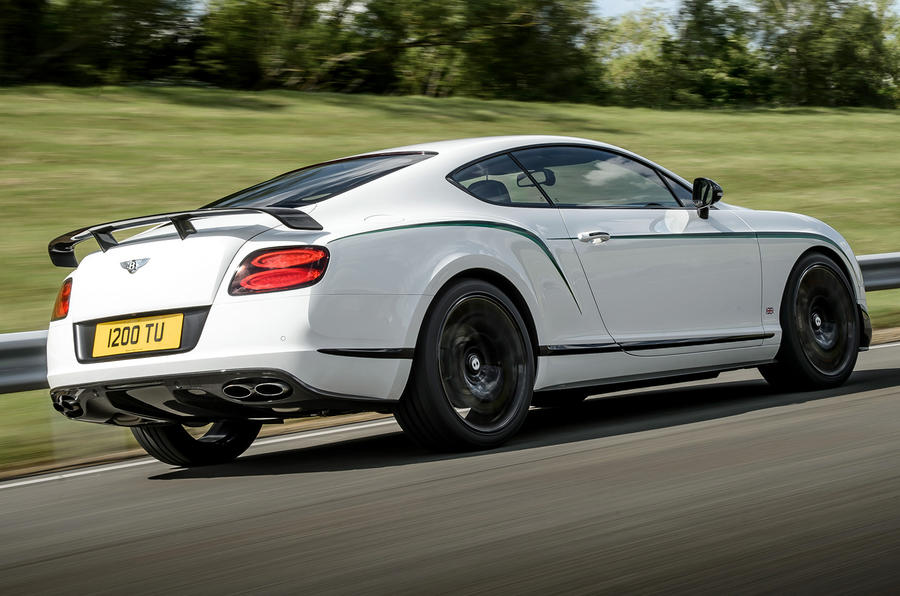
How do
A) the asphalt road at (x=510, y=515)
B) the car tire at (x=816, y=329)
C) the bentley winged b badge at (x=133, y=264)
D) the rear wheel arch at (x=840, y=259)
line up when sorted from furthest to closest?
1. the rear wheel arch at (x=840, y=259)
2. the car tire at (x=816, y=329)
3. the bentley winged b badge at (x=133, y=264)
4. the asphalt road at (x=510, y=515)

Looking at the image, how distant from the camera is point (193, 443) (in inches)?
236

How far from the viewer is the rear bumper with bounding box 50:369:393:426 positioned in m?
4.85

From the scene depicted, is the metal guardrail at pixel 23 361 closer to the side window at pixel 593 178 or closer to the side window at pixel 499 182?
the side window at pixel 499 182

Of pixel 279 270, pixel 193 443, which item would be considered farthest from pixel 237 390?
pixel 193 443

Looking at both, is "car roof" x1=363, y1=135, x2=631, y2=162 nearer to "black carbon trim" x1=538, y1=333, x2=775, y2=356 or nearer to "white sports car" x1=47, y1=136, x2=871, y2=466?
"white sports car" x1=47, y1=136, x2=871, y2=466

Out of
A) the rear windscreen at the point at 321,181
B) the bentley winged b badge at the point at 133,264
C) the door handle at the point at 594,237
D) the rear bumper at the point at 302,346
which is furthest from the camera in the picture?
the door handle at the point at 594,237

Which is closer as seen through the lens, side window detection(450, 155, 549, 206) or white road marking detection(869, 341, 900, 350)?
side window detection(450, 155, 549, 206)

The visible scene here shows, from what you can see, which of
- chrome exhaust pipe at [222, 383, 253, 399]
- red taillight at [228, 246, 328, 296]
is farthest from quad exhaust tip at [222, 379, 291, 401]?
red taillight at [228, 246, 328, 296]

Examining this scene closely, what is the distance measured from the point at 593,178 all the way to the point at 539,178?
41 cm

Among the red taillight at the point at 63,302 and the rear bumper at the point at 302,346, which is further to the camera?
the red taillight at the point at 63,302

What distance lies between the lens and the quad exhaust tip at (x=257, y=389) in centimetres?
483

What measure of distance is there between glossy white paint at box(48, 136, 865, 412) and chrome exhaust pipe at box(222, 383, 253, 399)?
0.08m

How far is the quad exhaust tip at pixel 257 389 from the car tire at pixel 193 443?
950 mm

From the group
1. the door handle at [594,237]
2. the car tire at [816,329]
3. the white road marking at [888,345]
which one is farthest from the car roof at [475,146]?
the white road marking at [888,345]
